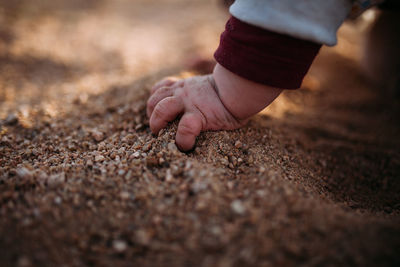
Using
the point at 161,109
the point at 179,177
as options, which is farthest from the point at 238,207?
the point at 161,109

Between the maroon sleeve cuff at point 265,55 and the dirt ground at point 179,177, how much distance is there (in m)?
0.25

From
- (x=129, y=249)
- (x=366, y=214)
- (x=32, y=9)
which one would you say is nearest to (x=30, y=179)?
(x=129, y=249)

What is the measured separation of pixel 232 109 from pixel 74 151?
62 cm

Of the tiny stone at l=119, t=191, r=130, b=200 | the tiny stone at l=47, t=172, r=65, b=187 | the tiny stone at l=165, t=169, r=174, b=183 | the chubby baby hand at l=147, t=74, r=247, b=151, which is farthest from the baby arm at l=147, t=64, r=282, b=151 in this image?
the tiny stone at l=47, t=172, r=65, b=187

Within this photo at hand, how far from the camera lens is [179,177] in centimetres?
75

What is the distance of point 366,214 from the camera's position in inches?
30.6

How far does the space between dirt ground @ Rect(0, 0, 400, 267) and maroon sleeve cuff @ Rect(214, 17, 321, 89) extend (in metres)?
0.25

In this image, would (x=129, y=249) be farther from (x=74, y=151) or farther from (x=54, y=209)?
(x=74, y=151)

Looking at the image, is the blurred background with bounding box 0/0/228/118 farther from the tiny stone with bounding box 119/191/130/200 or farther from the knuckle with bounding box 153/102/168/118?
the tiny stone with bounding box 119/191/130/200

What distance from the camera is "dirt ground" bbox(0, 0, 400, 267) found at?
2.00 ft

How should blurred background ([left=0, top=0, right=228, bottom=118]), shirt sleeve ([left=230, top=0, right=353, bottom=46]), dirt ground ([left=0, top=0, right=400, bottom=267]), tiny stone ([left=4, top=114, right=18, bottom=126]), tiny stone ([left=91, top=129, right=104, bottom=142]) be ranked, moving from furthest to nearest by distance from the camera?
blurred background ([left=0, top=0, right=228, bottom=118])
tiny stone ([left=4, top=114, right=18, bottom=126])
tiny stone ([left=91, top=129, right=104, bottom=142])
shirt sleeve ([left=230, top=0, right=353, bottom=46])
dirt ground ([left=0, top=0, right=400, bottom=267])

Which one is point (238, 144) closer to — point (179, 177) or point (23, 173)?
point (179, 177)

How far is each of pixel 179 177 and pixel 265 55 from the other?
1.47 ft

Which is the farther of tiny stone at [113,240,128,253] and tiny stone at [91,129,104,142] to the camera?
tiny stone at [91,129,104,142]
